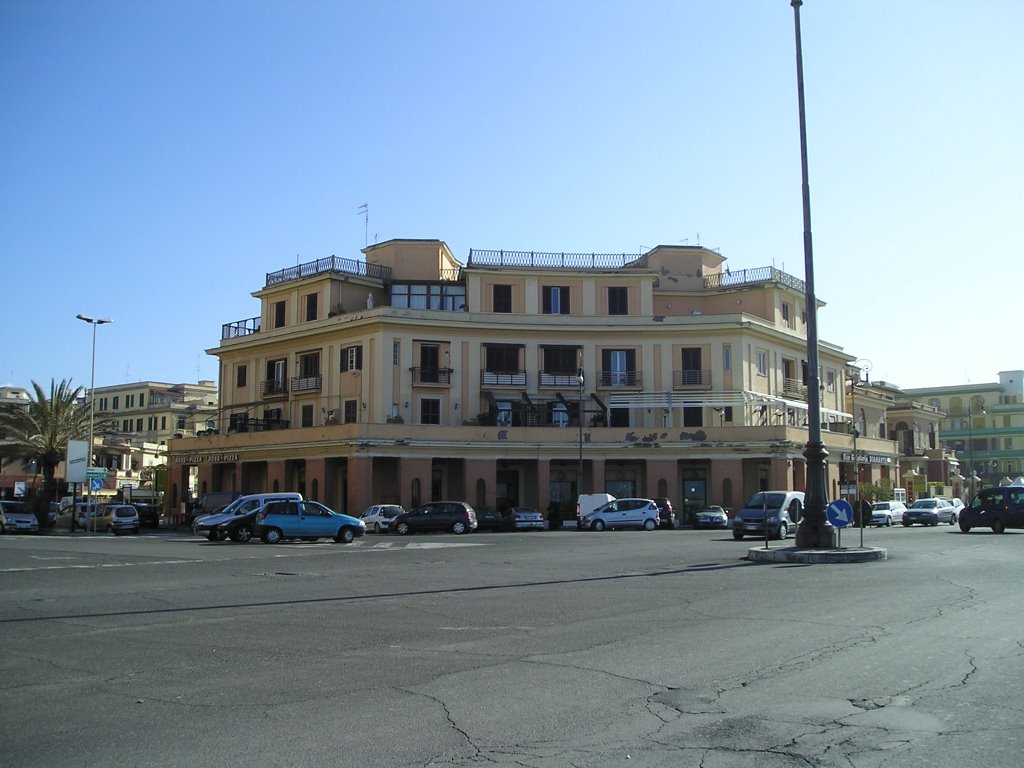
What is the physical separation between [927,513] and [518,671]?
49.1 m

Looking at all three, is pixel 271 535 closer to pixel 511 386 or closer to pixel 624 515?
pixel 624 515

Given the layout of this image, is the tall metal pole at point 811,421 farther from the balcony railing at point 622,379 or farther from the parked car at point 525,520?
the balcony railing at point 622,379

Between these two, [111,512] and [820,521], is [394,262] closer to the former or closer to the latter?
[111,512]

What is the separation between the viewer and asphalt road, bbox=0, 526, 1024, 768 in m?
6.20

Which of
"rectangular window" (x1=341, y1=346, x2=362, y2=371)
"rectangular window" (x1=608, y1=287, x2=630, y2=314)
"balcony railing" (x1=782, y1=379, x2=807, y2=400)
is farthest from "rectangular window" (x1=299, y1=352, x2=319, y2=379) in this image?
"balcony railing" (x1=782, y1=379, x2=807, y2=400)

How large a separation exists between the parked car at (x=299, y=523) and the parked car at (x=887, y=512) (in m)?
34.5

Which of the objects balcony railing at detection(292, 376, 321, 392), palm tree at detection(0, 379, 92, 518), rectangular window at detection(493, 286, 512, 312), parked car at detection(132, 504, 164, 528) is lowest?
parked car at detection(132, 504, 164, 528)

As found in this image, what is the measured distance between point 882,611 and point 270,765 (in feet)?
29.7

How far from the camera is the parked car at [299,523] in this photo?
31.8 metres

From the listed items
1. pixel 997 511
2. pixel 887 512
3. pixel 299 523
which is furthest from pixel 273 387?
pixel 997 511

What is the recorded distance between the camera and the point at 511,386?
183 ft

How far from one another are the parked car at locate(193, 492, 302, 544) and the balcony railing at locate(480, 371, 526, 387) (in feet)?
62.9

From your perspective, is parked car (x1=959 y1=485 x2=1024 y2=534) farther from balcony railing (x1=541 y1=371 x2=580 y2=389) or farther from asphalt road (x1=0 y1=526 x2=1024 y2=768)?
balcony railing (x1=541 y1=371 x2=580 y2=389)

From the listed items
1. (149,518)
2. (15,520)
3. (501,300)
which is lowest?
(149,518)
